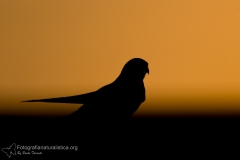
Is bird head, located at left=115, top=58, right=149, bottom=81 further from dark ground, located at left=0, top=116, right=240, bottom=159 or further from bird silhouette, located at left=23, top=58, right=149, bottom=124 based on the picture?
dark ground, located at left=0, top=116, right=240, bottom=159

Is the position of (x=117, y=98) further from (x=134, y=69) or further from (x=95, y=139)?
(x=95, y=139)

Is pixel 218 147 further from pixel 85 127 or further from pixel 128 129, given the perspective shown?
pixel 85 127

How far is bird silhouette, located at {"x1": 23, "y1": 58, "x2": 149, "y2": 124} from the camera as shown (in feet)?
10.2

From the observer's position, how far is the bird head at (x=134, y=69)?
3521 mm

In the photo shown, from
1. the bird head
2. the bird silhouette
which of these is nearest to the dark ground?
the bird silhouette

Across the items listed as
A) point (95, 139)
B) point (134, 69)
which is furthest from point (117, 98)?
point (95, 139)

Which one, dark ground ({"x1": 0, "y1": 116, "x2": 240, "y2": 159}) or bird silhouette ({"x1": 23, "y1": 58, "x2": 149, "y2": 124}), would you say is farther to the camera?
bird silhouette ({"x1": 23, "y1": 58, "x2": 149, "y2": 124})

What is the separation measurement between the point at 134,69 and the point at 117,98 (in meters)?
0.33

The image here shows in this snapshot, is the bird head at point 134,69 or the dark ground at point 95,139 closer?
the dark ground at point 95,139

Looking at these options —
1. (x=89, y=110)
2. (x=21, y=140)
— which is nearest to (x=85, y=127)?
(x=89, y=110)

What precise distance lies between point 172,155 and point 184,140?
490 millimetres

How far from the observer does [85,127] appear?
9.81 ft

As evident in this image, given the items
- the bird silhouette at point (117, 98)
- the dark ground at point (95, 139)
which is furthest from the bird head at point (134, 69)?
the dark ground at point (95, 139)

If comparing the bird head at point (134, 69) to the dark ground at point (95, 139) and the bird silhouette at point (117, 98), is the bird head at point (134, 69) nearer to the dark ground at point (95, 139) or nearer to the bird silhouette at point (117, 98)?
the bird silhouette at point (117, 98)
